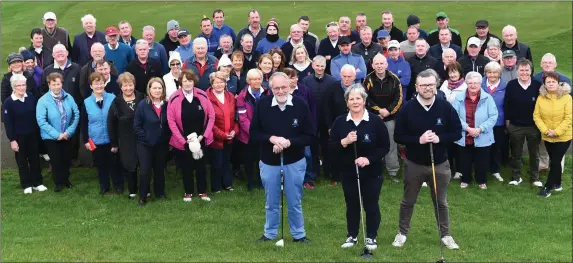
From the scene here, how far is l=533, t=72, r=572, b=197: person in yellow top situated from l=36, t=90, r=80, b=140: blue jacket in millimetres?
7630

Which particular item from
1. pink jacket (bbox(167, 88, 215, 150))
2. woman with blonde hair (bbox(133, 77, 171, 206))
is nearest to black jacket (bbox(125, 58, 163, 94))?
woman with blonde hair (bbox(133, 77, 171, 206))

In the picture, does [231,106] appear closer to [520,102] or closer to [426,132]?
[426,132]

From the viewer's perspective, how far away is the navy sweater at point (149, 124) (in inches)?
455

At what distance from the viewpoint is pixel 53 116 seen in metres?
12.2

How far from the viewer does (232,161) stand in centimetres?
1334

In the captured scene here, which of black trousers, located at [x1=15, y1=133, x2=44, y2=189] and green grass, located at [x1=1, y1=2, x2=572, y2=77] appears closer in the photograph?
black trousers, located at [x1=15, y1=133, x2=44, y2=189]

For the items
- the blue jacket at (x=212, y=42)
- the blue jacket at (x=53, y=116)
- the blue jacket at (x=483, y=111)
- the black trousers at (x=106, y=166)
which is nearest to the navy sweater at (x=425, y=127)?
Result: the blue jacket at (x=483, y=111)

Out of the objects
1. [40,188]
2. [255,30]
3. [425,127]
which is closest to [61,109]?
[40,188]

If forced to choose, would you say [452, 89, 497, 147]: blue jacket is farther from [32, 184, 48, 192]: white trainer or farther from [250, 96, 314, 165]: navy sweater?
[32, 184, 48, 192]: white trainer

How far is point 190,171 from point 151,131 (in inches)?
37.2

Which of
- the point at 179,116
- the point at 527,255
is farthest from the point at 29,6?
the point at 527,255

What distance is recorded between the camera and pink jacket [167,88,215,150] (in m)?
11.5

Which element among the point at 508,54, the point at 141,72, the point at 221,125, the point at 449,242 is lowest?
the point at 449,242

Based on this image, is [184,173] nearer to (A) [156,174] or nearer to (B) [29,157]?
(A) [156,174]
